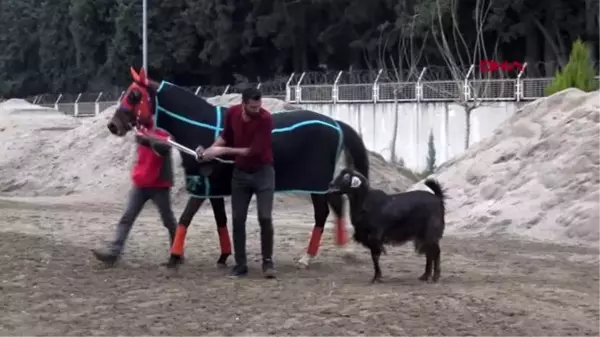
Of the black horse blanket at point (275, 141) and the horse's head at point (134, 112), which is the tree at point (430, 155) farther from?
the horse's head at point (134, 112)

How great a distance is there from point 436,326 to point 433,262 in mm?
2187

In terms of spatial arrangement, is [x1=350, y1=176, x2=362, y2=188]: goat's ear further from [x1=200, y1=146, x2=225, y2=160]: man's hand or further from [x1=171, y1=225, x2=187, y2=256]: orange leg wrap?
[x1=171, y1=225, x2=187, y2=256]: orange leg wrap

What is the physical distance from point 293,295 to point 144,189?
261 cm

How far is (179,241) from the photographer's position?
10930mm

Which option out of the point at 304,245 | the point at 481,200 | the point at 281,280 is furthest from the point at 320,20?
the point at 281,280

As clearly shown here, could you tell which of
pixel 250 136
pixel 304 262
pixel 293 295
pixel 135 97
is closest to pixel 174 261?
pixel 304 262

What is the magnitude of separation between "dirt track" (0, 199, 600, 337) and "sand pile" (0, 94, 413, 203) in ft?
31.9

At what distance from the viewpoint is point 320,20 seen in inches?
1849

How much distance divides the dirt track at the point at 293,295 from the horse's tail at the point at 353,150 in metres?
1.02

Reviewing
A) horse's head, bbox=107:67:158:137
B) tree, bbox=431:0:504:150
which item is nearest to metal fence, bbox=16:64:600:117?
tree, bbox=431:0:504:150

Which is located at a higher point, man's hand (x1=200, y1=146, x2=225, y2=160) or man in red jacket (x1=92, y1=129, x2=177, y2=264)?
man's hand (x1=200, y1=146, x2=225, y2=160)

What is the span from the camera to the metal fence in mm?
30828

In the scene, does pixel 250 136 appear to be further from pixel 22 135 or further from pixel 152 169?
pixel 22 135

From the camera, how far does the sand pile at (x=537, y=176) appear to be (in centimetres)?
1545
